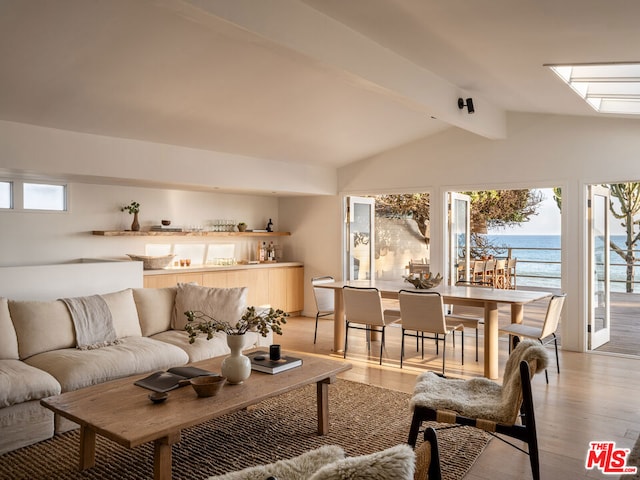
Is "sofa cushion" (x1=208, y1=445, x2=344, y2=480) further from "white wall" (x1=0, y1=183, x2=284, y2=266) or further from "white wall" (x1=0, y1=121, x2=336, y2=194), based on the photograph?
"white wall" (x1=0, y1=183, x2=284, y2=266)

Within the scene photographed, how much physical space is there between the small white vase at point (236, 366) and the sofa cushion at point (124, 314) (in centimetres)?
177

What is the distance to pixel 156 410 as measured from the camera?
266cm

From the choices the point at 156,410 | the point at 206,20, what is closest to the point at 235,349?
the point at 156,410

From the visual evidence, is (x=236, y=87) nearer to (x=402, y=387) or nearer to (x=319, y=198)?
(x=402, y=387)

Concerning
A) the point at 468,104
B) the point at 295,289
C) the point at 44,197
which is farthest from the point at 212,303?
the point at 295,289

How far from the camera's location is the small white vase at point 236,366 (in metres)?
3.08

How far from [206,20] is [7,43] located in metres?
1.69

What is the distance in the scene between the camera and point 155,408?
8.82 feet

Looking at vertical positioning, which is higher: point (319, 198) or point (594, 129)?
point (594, 129)

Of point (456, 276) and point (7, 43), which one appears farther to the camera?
point (456, 276)

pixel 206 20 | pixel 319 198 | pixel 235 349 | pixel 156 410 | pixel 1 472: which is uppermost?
pixel 206 20

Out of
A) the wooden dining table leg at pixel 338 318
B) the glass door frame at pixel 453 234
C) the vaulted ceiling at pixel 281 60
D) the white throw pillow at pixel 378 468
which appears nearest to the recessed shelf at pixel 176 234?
the vaulted ceiling at pixel 281 60

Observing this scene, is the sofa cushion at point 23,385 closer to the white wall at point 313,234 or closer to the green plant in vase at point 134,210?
the green plant in vase at point 134,210

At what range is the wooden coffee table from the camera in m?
2.43
